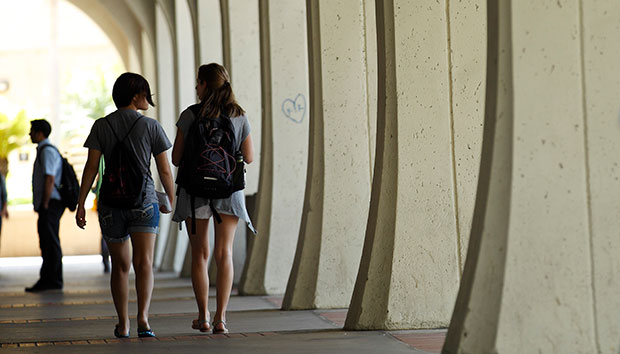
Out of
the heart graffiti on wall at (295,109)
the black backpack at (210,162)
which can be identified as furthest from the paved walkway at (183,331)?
the heart graffiti on wall at (295,109)

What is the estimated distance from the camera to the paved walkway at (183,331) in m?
6.32

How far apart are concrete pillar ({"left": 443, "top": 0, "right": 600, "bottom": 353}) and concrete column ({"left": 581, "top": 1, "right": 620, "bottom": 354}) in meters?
0.05

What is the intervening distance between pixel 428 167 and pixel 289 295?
222 centimetres

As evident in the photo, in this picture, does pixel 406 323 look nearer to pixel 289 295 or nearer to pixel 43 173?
pixel 289 295

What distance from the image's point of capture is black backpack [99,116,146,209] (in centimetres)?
674

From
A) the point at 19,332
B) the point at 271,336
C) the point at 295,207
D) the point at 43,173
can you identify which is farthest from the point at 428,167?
the point at 43,173

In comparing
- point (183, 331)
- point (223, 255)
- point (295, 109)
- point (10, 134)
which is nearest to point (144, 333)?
point (183, 331)

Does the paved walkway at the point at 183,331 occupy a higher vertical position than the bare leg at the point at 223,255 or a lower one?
lower

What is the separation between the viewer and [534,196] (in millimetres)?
5207

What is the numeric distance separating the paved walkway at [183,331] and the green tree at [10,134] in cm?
1945

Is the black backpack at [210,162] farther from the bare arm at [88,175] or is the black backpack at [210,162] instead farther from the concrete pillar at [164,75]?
the concrete pillar at [164,75]

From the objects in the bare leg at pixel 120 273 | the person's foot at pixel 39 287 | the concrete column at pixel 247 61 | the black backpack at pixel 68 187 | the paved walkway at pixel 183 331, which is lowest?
the person's foot at pixel 39 287

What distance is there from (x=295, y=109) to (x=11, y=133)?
71.7ft

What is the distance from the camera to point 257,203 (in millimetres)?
10984
